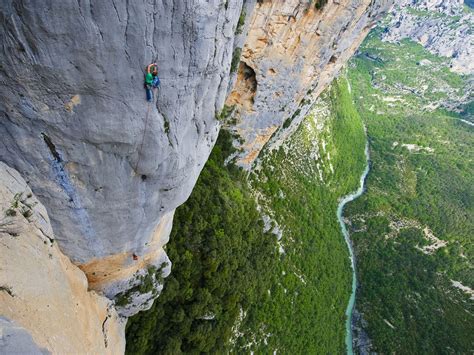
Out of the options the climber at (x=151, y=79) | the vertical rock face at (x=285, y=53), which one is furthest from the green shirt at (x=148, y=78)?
the vertical rock face at (x=285, y=53)

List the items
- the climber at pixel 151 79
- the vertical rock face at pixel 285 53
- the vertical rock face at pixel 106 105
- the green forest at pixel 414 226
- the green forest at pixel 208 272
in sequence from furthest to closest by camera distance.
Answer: the green forest at pixel 414 226, the green forest at pixel 208 272, the vertical rock face at pixel 285 53, the climber at pixel 151 79, the vertical rock face at pixel 106 105

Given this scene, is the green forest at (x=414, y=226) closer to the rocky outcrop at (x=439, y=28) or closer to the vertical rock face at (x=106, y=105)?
the rocky outcrop at (x=439, y=28)

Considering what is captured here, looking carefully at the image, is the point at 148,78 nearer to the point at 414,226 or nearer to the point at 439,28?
the point at 414,226

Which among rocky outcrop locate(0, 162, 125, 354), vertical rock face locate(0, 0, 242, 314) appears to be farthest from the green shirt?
rocky outcrop locate(0, 162, 125, 354)

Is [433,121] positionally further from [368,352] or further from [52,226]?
[52,226]

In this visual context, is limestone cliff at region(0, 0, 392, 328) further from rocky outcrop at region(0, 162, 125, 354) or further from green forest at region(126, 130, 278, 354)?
green forest at region(126, 130, 278, 354)
